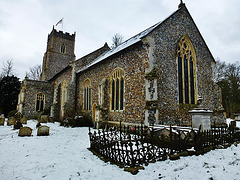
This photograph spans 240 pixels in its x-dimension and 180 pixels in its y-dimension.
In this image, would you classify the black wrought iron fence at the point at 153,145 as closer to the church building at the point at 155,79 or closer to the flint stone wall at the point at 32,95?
the church building at the point at 155,79

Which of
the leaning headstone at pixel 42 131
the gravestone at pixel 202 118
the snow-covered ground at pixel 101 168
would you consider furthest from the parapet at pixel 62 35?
the gravestone at pixel 202 118

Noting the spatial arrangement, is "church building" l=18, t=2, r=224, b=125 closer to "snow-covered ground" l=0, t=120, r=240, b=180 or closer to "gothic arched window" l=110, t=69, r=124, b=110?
"gothic arched window" l=110, t=69, r=124, b=110

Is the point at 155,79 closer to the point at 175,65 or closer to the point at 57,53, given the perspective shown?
the point at 175,65

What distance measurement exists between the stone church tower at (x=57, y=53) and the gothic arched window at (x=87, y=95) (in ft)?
56.5

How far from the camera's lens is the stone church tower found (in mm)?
31203

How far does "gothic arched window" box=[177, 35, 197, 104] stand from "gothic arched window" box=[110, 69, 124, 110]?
4.29 metres

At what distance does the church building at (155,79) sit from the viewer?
9.66 metres

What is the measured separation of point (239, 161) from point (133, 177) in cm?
328

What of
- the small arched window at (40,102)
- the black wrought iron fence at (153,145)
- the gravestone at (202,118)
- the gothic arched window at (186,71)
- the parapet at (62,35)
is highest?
the parapet at (62,35)

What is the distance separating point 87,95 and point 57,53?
20.2 metres

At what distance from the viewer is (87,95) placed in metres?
16.7

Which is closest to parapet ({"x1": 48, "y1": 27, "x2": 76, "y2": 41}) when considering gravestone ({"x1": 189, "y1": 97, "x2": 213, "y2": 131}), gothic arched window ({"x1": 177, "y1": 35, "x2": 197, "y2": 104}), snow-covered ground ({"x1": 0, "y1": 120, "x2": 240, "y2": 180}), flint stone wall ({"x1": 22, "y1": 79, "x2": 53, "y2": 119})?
flint stone wall ({"x1": 22, "y1": 79, "x2": 53, "y2": 119})

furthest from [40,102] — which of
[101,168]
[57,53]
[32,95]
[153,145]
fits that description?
[153,145]

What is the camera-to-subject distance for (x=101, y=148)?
534cm
